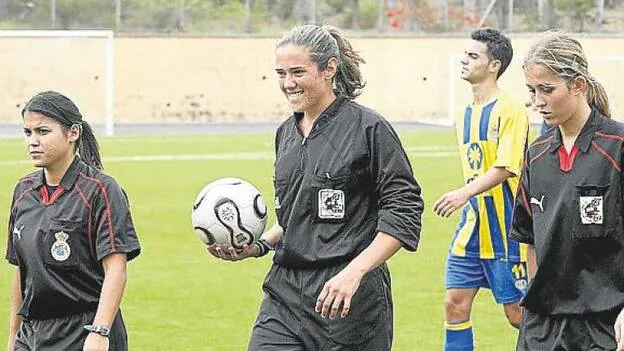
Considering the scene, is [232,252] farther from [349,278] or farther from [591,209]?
[591,209]

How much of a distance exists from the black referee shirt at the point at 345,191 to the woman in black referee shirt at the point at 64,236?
697 millimetres

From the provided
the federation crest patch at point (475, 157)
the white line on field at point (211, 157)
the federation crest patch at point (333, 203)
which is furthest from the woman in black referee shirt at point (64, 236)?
the white line on field at point (211, 157)

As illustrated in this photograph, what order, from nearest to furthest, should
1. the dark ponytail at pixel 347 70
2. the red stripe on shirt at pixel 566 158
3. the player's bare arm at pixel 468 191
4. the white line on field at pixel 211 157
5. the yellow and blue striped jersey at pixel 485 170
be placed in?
1. the red stripe on shirt at pixel 566 158
2. the dark ponytail at pixel 347 70
3. the player's bare arm at pixel 468 191
4. the yellow and blue striped jersey at pixel 485 170
5. the white line on field at pixel 211 157

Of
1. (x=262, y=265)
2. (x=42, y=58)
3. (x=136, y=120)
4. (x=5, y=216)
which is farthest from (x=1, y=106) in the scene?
(x=262, y=265)

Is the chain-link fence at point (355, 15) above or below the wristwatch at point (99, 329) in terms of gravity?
below

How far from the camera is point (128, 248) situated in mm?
5480

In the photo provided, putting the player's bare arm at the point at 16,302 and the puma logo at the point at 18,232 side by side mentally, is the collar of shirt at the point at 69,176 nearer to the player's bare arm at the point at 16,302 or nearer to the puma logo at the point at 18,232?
the puma logo at the point at 18,232

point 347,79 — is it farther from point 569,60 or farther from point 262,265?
point 262,265

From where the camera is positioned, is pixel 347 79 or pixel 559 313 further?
pixel 347 79

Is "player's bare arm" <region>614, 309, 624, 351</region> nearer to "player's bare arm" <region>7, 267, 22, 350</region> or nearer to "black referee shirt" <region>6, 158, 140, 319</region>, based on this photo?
"black referee shirt" <region>6, 158, 140, 319</region>

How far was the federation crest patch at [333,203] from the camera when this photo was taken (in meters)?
5.37

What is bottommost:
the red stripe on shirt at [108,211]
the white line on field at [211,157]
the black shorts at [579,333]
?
the white line on field at [211,157]

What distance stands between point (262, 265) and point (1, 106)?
2927cm

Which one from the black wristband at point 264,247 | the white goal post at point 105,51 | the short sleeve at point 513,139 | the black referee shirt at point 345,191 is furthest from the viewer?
→ the white goal post at point 105,51
